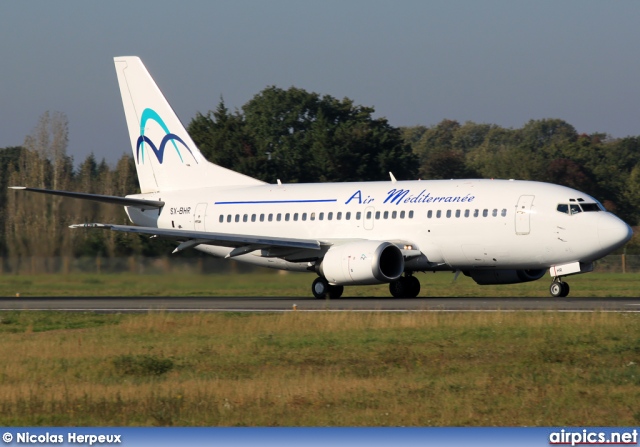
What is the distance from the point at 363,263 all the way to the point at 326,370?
1623 cm

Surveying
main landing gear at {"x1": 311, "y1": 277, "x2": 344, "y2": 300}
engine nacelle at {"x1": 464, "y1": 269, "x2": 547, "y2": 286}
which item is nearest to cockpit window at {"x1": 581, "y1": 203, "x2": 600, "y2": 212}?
engine nacelle at {"x1": 464, "y1": 269, "x2": 547, "y2": 286}

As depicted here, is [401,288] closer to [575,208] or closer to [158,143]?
[575,208]

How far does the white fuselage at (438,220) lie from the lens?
33.7m

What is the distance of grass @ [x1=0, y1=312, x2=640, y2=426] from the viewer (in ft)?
47.6

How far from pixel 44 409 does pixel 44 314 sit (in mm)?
14969

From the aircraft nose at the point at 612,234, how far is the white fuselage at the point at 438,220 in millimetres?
29

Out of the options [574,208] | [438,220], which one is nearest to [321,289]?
[438,220]

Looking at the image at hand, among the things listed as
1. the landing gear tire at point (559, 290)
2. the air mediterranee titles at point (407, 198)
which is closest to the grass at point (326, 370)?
the landing gear tire at point (559, 290)

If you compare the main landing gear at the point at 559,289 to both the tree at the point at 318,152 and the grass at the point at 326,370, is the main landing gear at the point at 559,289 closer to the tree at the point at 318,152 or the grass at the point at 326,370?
the grass at the point at 326,370

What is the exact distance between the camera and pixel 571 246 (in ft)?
110

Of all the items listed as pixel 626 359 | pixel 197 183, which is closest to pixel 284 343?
pixel 626 359

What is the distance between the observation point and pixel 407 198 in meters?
36.7

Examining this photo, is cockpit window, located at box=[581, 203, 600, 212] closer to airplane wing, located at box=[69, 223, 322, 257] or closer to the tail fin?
airplane wing, located at box=[69, 223, 322, 257]

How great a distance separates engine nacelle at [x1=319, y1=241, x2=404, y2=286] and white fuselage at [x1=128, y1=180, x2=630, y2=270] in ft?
3.20
